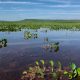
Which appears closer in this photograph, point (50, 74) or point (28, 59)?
Result: point (50, 74)

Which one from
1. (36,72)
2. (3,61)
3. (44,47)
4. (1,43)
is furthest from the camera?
(1,43)

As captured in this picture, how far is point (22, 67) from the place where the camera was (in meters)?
13.2

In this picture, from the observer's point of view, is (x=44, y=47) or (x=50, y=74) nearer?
(x=50, y=74)

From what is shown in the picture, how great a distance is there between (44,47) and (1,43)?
10.5 ft

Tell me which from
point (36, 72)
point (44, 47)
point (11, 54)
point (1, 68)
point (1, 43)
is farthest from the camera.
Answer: point (1, 43)

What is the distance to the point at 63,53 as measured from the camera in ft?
54.6

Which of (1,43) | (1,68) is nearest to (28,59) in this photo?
(1,68)

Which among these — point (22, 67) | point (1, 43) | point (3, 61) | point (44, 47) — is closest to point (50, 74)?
point (22, 67)

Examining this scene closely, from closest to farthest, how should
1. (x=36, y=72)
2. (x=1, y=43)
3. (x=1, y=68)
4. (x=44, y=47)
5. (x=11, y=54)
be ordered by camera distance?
(x=36, y=72), (x=1, y=68), (x=11, y=54), (x=44, y=47), (x=1, y=43)

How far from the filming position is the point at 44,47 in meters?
18.8

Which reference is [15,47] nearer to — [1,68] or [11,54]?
[11,54]

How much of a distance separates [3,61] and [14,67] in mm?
1316

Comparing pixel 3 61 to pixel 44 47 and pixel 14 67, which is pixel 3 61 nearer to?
pixel 14 67

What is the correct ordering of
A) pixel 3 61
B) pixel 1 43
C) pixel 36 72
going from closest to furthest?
pixel 36 72 → pixel 3 61 → pixel 1 43
